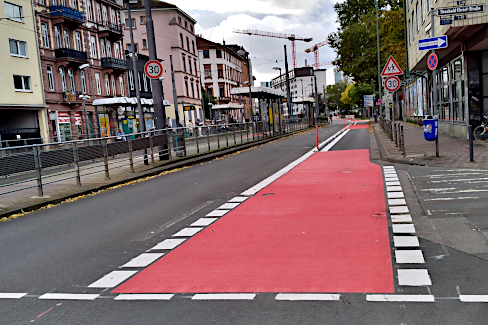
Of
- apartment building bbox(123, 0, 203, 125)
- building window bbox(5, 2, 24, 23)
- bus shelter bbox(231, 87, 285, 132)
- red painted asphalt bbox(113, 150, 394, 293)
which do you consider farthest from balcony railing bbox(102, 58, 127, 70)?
red painted asphalt bbox(113, 150, 394, 293)

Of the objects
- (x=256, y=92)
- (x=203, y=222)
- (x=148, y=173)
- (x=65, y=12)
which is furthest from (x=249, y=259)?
(x=65, y=12)

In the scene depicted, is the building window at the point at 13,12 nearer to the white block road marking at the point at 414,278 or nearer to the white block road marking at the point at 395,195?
the white block road marking at the point at 395,195

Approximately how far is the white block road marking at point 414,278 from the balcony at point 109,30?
44.1 m

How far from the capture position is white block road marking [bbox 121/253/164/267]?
556cm

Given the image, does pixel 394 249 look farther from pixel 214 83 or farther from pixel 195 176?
pixel 214 83

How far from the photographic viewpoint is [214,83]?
9244 cm

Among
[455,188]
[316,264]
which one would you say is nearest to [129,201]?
[316,264]

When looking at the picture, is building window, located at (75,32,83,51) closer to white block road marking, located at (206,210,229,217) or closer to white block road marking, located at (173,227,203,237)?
white block road marking, located at (206,210,229,217)

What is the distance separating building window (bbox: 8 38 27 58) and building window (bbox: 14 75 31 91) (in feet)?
5.13

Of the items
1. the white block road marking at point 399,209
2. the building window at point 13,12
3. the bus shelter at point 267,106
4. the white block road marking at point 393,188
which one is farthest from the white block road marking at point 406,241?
the building window at point 13,12

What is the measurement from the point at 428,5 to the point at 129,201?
18.4 metres

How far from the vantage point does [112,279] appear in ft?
16.6

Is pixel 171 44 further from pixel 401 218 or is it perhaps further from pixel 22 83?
pixel 401 218

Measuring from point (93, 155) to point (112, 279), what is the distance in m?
8.86
